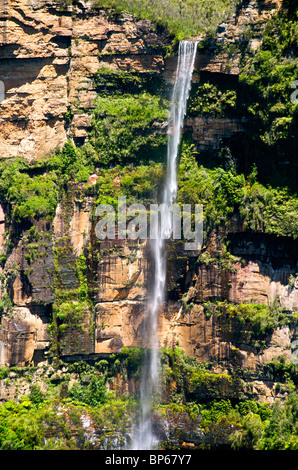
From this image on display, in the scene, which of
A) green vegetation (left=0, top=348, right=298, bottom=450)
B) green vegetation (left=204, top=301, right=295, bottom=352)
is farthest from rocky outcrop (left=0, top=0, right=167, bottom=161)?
green vegetation (left=204, top=301, right=295, bottom=352)

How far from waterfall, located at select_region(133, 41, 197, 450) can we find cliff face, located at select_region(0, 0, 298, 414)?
351 millimetres

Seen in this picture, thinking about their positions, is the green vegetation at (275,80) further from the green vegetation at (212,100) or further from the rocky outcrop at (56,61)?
the rocky outcrop at (56,61)

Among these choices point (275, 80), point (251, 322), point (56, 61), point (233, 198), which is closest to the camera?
point (275, 80)

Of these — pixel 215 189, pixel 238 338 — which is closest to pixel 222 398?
pixel 238 338

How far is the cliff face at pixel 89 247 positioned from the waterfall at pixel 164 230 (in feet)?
1.15

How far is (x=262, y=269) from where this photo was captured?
27562mm

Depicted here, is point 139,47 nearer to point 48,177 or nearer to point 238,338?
point 48,177

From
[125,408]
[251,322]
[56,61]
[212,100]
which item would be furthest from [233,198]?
[125,408]

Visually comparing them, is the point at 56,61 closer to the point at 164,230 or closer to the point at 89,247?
the point at 89,247

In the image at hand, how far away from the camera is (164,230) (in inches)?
1107

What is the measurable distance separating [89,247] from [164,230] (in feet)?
9.84

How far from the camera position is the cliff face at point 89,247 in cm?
2742

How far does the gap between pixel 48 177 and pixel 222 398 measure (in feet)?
35.3

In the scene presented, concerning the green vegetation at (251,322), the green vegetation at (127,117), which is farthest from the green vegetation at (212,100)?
the green vegetation at (251,322)
